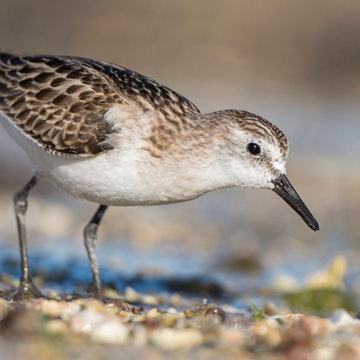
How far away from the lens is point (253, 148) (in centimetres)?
618

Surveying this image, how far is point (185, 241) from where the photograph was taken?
10.1 metres

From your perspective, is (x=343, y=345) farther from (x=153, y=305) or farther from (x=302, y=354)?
(x=153, y=305)

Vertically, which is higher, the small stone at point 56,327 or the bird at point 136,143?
the bird at point 136,143

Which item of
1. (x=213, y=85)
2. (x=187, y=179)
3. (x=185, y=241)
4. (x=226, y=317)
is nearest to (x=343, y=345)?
(x=226, y=317)

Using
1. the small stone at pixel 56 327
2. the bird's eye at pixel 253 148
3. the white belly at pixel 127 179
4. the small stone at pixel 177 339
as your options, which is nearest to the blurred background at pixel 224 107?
the white belly at pixel 127 179

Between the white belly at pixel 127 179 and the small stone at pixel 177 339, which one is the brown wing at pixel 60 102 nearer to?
the white belly at pixel 127 179

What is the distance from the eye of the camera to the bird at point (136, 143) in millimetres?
6105

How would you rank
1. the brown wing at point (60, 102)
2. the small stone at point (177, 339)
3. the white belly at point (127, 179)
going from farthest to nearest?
the brown wing at point (60, 102) < the white belly at point (127, 179) < the small stone at point (177, 339)

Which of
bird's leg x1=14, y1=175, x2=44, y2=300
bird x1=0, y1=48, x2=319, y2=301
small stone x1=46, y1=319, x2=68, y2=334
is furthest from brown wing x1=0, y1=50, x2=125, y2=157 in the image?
small stone x1=46, y1=319, x2=68, y2=334

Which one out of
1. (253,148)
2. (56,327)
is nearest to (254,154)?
A: (253,148)

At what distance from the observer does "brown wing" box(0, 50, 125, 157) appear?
631 centimetres

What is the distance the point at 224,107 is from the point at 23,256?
10.8 meters

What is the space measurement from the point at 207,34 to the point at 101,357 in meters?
19.1

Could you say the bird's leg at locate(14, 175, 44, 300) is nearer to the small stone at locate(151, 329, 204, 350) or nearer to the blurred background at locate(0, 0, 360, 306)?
the blurred background at locate(0, 0, 360, 306)
